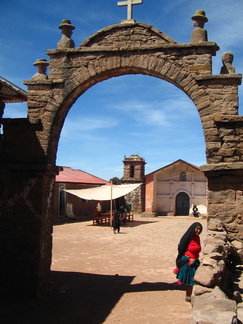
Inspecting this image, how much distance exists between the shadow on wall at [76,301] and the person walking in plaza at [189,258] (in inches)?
56.2

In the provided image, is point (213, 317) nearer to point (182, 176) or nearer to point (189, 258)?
point (189, 258)

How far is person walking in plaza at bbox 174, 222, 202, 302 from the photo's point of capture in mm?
5738

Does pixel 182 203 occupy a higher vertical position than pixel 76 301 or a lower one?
higher

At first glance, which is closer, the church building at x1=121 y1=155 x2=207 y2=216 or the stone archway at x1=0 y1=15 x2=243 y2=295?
the stone archway at x1=0 y1=15 x2=243 y2=295

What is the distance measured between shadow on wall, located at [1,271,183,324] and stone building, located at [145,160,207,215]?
2345cm

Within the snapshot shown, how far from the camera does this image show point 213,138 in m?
6.44

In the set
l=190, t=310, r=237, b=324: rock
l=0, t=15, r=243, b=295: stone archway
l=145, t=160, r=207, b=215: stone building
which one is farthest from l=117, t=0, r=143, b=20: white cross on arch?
l=145, t=160, r=207, b=215: stone building

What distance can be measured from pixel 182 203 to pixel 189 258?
26.4 metres

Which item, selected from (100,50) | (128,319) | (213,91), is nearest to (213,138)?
(213,91)

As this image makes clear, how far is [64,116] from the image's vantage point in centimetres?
738

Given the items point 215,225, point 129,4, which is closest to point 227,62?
point 129,4

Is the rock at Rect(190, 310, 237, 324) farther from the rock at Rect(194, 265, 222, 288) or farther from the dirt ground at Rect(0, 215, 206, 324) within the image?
the dirt ground at Rect(0, 215, 206, 324)

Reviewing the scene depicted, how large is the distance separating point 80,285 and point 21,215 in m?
2.12

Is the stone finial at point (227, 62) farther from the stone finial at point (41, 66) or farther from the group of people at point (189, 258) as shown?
the stone finial at point (41, 66)
